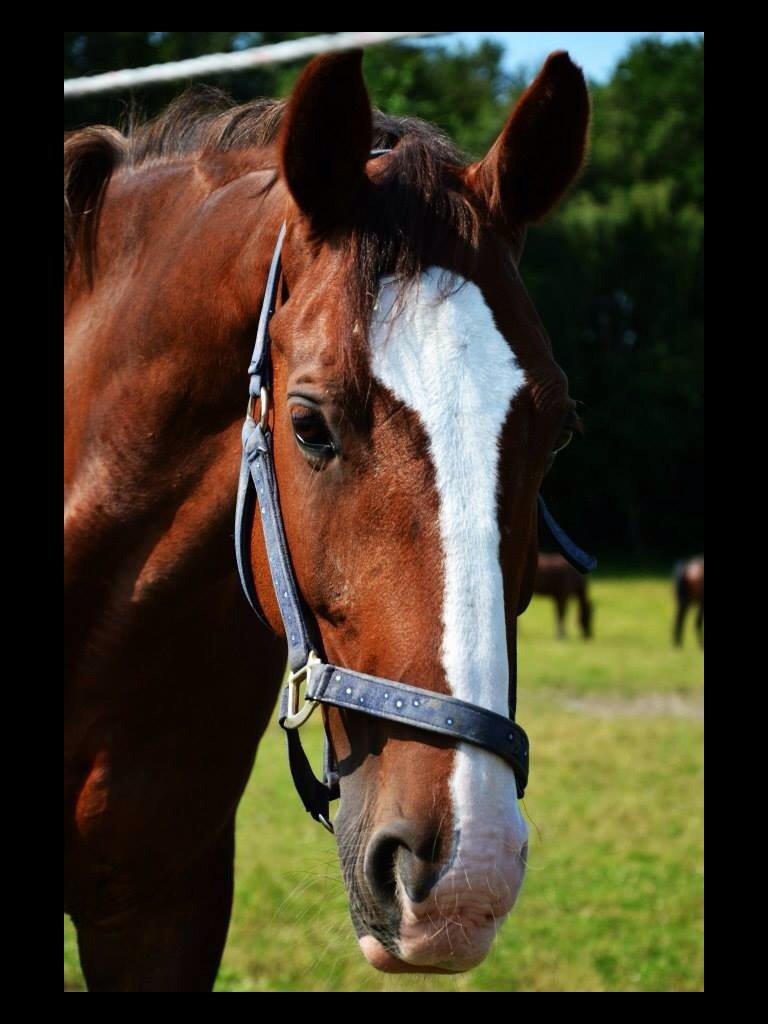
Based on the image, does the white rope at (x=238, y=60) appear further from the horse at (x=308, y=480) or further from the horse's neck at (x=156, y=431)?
→ the horse's neck at (x=156, y=431)

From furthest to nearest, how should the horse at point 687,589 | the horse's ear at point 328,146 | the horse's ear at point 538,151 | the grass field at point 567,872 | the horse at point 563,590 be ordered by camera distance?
the horse at point 687,589
the horse at point 563,590
the grass field at point 567,872
the horse's ear at point 538,151
the horse's ear at point 328,146

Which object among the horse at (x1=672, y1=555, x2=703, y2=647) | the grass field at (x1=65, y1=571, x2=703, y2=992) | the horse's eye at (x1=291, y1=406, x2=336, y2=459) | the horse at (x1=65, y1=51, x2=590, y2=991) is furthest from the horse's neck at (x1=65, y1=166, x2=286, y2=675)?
the horse at (x1=672, y1=555, x2=703, y2=647)

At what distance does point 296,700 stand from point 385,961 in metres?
0.51

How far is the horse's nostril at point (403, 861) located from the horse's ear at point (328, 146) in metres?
1.23

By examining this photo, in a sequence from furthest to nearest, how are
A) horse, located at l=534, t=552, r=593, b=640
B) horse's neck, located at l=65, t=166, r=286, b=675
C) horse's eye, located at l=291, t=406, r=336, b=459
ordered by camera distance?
horse, located at l=534, t=552, r=593, b=640 < horse's neck, located at l=65, t=166, r=286, b=675 < horse's eye, located at l=291, t=406, r=336, b=459

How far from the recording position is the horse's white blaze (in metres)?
1.83

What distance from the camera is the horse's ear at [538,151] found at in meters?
2.34

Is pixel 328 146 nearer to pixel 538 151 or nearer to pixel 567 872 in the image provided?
pixel 538 151

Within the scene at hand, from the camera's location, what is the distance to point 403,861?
187cm

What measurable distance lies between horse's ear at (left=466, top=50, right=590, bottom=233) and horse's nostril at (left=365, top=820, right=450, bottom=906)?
1.29 m

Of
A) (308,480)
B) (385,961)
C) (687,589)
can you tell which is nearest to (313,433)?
(308,480)

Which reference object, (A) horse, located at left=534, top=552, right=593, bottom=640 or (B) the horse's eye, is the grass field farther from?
(A) horse, located at left=534, top=552, right=593, bottom=640

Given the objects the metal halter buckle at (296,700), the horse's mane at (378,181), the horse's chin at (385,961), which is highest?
the horse's mane at (378,181)

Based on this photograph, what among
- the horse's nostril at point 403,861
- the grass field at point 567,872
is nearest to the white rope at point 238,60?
the horse's nostril at point 403,861
